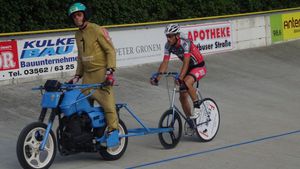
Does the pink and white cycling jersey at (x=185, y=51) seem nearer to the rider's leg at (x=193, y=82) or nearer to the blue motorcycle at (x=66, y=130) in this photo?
the rider's leg at (x=193, y=82)

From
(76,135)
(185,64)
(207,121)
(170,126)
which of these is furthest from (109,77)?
(207,121)

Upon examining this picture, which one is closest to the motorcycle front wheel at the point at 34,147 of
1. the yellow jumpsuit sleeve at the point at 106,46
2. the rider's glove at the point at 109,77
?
the rider's glove at the point at 109,77

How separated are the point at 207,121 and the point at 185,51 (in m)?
1.18

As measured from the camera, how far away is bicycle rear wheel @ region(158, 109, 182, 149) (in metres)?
8.24

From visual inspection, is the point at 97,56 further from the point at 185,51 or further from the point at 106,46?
the point at 185,51

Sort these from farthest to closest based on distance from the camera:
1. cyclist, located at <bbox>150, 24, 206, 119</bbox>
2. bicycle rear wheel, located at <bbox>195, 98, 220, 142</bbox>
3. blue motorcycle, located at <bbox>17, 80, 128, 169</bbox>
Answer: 1. bicycle rear wheel, located at <bbox>195, 98, 220, 142</bbox>
2. cyclist, located at <bbox>150, 24, 206, 119</bbox>
3. blue motorcycle, located at <bbox>17, 80, 128, 169</bbox>

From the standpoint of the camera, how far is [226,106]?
468 inches

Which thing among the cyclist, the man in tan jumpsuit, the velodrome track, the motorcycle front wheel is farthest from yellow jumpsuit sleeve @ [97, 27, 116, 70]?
the velodrome track

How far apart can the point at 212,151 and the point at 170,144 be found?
23.9 inches

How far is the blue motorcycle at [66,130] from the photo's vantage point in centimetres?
676

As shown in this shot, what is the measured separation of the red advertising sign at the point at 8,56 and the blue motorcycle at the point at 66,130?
6009 mm

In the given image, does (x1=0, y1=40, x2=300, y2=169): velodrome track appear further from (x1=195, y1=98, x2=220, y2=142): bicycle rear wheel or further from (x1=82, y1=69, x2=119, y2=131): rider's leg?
(x1=82, y1=69, x2=119, y2=131): rider's leg

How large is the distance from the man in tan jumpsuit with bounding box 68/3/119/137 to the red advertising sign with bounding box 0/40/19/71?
19.3 feet

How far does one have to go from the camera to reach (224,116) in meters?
10.9
